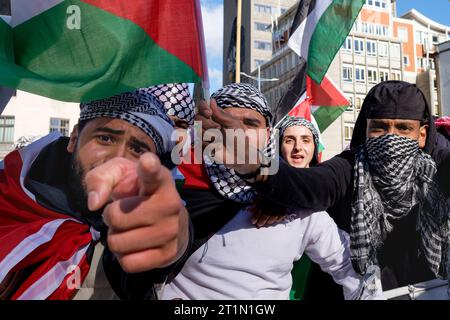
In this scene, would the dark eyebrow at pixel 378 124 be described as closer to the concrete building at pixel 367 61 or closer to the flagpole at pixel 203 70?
the flagpole at pixel 203 70

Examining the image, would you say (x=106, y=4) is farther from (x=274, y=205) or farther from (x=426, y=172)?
(x=426, y=172)

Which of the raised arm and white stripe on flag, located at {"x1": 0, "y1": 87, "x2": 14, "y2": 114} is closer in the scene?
the raised arm

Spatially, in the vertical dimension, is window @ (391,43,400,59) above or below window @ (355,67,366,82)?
above

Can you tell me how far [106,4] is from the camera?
1915 mm

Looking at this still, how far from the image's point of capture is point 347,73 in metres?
33.8

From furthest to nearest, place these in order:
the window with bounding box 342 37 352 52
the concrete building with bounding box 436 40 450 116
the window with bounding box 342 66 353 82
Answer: the window with bounding box 342 37 352 52 → the window with bounding box 342 66 353 82 → the concrete building with bounding box 436 40 450 116

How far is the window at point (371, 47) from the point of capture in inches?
1391

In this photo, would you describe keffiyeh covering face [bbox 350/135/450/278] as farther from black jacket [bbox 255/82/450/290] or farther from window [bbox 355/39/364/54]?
window [bbox 355/39/364/54]

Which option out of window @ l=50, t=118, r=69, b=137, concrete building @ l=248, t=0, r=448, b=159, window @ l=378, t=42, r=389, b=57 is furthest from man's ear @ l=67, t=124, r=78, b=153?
window @ l=378, t=42, r=389, b=57

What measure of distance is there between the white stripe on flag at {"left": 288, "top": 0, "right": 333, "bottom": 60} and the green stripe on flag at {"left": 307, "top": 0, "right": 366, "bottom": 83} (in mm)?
38

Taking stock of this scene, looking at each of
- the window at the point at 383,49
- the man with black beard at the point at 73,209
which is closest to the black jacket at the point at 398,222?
the man with black beard at the point at 73,209

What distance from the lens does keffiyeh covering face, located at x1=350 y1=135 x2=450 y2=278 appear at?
6.69 feet

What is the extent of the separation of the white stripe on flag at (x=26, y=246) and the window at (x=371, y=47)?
119ft
